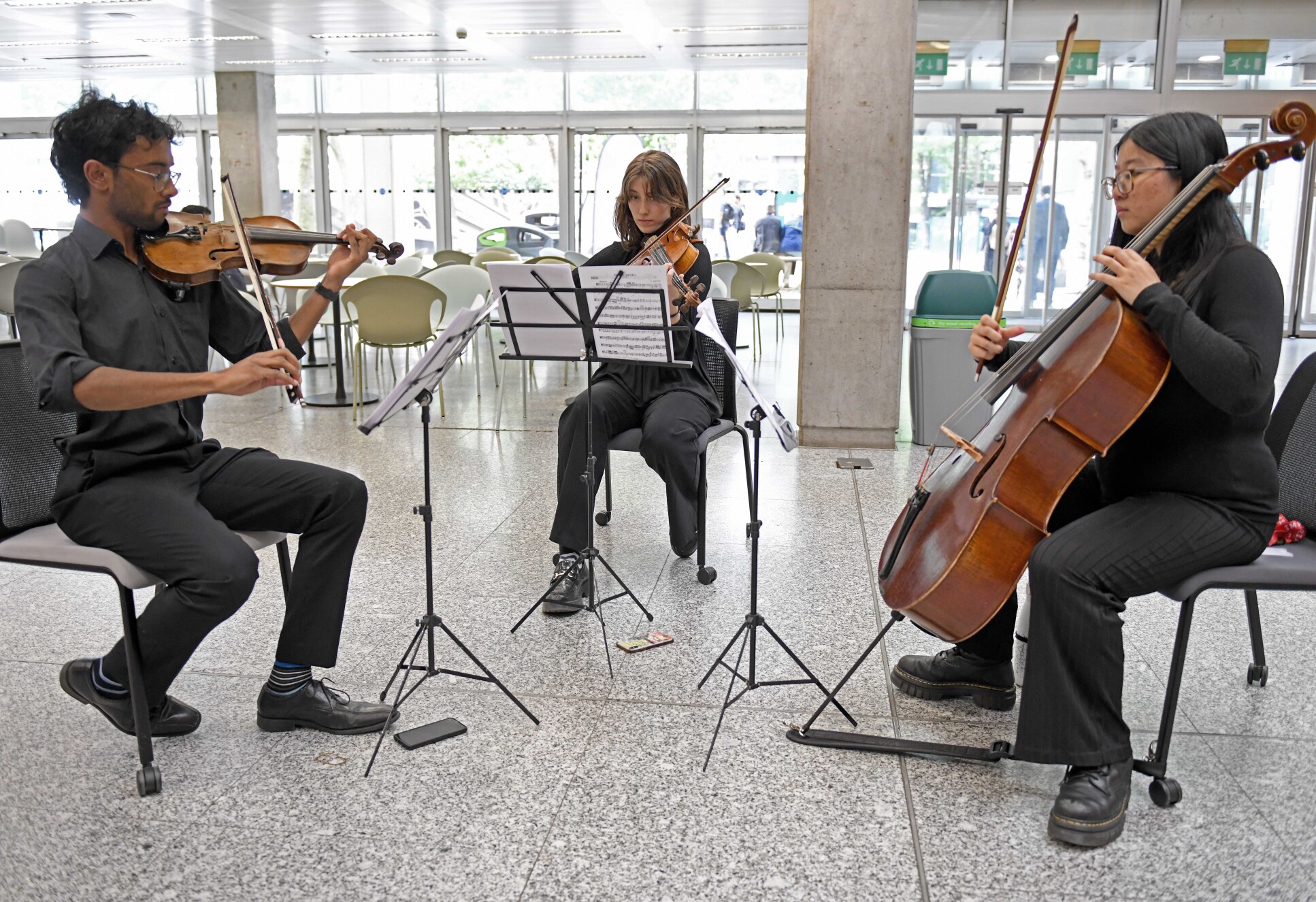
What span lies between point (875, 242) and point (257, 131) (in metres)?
9.96

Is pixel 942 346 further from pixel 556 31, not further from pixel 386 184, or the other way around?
pixel 386 184

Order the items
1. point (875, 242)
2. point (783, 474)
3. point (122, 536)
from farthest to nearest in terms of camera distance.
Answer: point (875, 242), point (783, 474), point (122, 536)

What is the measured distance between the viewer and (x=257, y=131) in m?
12.5

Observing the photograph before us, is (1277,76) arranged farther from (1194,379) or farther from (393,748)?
(393,748)

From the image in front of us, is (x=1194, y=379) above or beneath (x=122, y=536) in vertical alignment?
above

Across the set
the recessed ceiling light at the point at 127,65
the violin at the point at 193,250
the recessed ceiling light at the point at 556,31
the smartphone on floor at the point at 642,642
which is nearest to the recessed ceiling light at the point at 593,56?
the recessed ceiling light at the point at 556,31

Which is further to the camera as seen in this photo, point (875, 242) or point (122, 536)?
point (875, 242)

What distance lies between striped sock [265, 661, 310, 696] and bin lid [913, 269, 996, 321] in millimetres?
3770

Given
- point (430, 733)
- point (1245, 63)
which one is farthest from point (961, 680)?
point (1245, 63)

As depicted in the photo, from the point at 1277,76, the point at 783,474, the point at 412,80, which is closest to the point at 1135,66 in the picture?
the point at 1277,76

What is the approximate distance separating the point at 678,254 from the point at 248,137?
10.9 metres

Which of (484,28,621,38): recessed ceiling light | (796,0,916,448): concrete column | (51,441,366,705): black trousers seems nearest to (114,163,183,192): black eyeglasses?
(51,441,366,705): black trousers

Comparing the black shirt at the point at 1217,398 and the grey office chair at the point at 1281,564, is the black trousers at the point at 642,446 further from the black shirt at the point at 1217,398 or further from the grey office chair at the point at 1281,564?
the grey office chair at the point at 1281,564

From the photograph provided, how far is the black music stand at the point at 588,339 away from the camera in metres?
2.64
